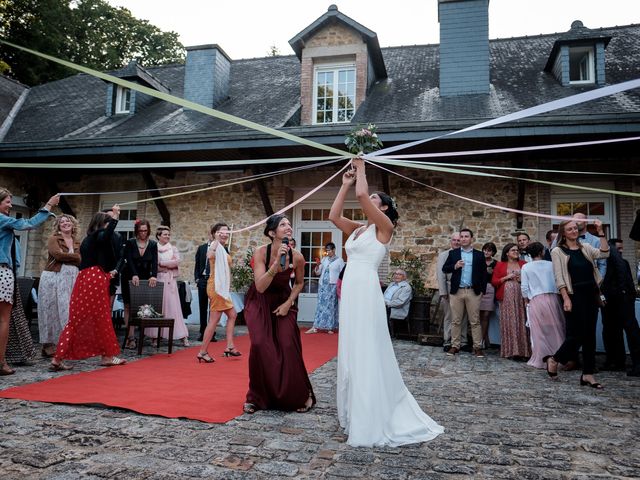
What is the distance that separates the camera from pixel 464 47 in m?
11.0

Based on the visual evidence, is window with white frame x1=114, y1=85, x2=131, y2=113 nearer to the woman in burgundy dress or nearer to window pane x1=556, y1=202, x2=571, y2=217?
the woman in burgundy dress

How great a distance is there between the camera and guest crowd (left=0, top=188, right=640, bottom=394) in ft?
13.0

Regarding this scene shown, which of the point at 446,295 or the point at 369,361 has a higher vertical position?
the point at 446,295

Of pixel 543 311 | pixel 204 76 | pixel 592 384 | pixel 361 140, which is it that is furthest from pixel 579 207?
pixel 204 76

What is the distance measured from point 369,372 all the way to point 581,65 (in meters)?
10.8

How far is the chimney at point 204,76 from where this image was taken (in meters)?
12.6

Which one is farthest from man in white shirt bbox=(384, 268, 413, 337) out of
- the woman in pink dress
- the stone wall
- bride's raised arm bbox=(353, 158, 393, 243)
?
bride's raised arm bbox=(353, 158, 393, 243)

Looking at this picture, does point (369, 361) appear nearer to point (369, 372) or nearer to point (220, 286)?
point (369, 372)

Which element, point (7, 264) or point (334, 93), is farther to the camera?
point (334, 93)

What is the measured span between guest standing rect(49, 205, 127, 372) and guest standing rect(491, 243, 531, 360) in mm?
5336

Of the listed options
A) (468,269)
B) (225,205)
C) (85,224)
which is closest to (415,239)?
(468,269)

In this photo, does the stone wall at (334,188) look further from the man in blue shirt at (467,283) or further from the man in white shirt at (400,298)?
the man in blue shirt at (467,283)

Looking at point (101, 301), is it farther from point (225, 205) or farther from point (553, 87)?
point (553, 87)

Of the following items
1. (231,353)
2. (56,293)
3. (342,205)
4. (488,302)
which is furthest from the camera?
(488,302)
